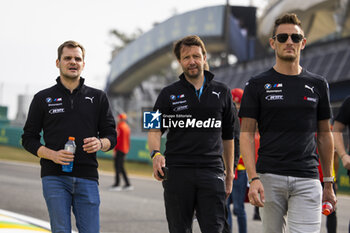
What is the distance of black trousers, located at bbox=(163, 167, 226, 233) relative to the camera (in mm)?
3873

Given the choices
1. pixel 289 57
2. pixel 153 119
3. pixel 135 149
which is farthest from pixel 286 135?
pixel 135 149

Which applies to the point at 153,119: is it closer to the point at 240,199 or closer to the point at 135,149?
the point at 240,199

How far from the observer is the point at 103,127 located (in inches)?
167

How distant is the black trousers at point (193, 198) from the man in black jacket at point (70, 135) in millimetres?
632

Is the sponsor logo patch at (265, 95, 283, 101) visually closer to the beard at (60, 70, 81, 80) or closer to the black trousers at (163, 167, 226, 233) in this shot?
the black trousers at (163, 167, 226, 233)

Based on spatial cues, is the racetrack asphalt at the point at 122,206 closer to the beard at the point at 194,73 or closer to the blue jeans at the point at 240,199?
the blue jeans at the point at 240,199

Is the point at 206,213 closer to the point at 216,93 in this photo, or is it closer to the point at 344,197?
the point at 216,93

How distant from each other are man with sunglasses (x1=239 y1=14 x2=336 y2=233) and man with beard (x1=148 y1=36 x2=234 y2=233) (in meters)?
0.40

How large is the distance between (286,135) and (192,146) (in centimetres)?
77

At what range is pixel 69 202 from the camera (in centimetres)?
397

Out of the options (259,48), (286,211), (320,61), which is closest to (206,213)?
(286,211)

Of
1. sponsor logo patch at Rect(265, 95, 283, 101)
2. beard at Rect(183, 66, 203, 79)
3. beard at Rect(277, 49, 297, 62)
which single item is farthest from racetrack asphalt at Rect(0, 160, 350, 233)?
beard at Rect(277, 49, 297, 62)

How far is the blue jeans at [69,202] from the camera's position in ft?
12.7

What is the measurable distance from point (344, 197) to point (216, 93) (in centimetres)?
A: 902
